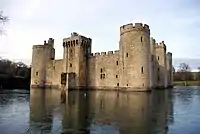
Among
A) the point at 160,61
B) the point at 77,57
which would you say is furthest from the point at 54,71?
the point at 160,61

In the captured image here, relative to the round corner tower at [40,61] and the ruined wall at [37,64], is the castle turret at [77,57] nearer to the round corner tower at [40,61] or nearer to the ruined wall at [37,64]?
the round corner tower at [40,61]

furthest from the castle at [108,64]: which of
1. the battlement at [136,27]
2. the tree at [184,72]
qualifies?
the tree at [184,72]

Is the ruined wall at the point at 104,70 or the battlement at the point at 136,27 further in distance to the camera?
the ruined wall at the point at 104,70

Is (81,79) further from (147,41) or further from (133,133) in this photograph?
(133,133)

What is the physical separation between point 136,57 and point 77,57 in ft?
37.9

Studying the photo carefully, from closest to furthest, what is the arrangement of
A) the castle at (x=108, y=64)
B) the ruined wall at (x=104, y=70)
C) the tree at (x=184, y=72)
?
the castle at (x=108, y=64)
the ruined wall at (x=104, y=70)
the tree at (x=184, y=72)

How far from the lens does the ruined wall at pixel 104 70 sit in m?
34.5

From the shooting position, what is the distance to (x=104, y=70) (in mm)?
36281

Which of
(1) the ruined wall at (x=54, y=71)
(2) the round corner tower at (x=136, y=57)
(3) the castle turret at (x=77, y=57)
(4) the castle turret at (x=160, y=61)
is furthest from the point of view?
(4) the castle turret at (x=160, y=61)

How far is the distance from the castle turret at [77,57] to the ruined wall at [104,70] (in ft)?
3.56

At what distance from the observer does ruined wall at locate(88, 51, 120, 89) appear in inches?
1360

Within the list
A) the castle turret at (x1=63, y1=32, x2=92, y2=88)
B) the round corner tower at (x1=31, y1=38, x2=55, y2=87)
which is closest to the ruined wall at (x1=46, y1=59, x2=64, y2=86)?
the round corner tower at (x1=31, y1=38, x2=55, y2=87)

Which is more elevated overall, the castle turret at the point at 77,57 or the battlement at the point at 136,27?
the battlement at the point at 136,27

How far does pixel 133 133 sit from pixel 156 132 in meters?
0.77
